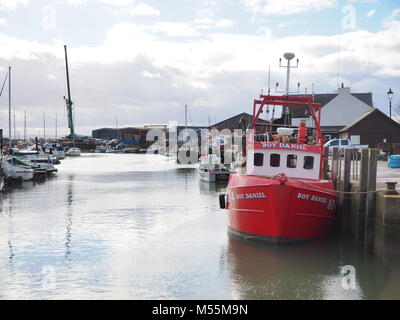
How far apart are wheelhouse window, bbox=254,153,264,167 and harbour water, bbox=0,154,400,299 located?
3.18 meters

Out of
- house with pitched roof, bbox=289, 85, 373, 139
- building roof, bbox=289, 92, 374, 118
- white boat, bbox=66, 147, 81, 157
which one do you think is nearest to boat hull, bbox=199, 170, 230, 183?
house with pitched roof, bbox=289, 85, 373, 139

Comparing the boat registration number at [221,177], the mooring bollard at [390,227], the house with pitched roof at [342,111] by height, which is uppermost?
the house with pitched roof at [342,111]

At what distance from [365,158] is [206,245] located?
22.5 feet

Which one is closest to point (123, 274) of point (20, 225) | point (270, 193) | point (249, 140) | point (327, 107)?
point (270, 193)

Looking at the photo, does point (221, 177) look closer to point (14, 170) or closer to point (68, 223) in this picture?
point (14, 170)

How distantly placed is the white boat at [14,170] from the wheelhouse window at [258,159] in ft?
107

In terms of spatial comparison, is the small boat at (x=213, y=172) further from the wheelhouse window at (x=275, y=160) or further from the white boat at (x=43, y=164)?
the wheelhouse window at (x=275, y=160)

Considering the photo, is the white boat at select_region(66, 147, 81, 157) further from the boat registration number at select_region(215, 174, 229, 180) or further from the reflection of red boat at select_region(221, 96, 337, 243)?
the reflection of red boat at select_region(221, 96, 337, 243)

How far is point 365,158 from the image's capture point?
54.7 feet

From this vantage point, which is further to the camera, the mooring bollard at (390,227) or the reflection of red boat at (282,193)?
the reflection of red boat at (282,193)

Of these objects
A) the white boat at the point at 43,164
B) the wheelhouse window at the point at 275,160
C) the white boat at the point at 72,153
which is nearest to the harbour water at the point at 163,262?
the wheelhouse window at the point at 275,160

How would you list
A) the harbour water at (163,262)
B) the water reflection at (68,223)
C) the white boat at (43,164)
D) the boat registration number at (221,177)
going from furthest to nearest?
1. the white boat at (43,164)
2. the boat registration number at (221,177)
3. the water reflection at (68,223)
4. the harbour water at (163,262)

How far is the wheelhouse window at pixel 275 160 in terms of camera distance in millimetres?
18984
